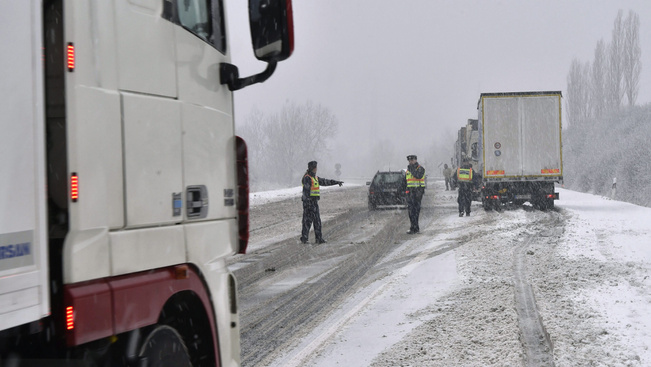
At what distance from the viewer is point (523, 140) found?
2186cm

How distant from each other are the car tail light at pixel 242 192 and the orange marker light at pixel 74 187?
1.47 meters

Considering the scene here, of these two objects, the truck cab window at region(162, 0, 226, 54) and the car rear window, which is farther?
the car rear window

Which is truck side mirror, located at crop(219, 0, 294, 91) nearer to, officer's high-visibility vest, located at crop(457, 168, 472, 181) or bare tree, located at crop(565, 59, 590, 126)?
officer's high-visibility vest, located at crop(457, 168, 472, 181)

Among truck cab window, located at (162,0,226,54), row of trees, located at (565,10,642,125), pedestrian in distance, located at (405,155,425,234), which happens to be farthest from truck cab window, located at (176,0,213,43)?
row of trees, located at (565,10,642,125)

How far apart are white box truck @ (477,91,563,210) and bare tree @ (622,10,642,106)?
35.2m

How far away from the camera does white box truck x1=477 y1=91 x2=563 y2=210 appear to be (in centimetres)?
2170

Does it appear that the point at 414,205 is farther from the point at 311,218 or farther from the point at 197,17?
the point at 197,17

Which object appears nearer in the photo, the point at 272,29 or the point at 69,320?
the point at 69,320

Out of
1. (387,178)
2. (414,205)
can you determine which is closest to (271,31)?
(414,205)

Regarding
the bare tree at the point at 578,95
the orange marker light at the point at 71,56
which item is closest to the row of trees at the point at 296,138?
the bare tree at the point at 578,95

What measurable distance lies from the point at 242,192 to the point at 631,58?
55.1 m

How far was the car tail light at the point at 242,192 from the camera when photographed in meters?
3.77

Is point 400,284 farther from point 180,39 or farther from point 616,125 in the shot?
point 616,125

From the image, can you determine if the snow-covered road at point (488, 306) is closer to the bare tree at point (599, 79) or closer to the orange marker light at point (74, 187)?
the orange marker light at point (74, 187)
